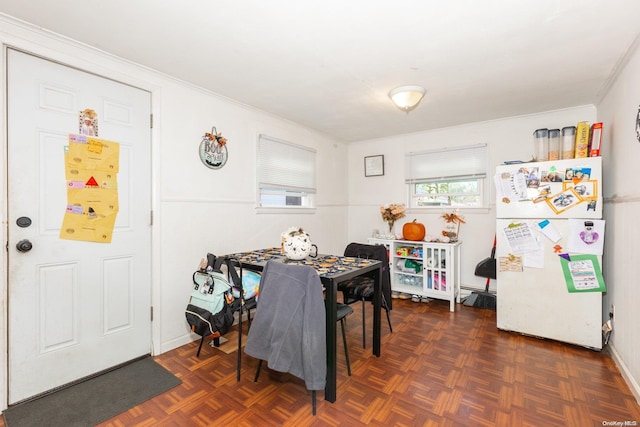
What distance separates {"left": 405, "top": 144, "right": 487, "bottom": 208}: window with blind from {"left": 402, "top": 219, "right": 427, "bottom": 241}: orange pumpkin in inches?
16.9

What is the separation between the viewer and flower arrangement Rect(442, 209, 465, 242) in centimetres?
399

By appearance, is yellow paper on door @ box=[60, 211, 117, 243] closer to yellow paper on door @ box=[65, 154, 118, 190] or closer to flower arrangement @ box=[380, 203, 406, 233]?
yellow paper on door @ box=[65, 154, 118, 190]

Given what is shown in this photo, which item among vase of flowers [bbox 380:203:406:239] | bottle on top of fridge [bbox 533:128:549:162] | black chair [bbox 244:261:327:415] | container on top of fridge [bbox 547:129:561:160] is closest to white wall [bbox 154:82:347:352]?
black chair [bbox 244:261:327:415]

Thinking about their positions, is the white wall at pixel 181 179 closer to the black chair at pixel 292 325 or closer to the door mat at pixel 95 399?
the door mat at pixel 95 399

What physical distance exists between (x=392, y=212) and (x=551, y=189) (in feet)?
6.32

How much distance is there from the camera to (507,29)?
74.8 inches

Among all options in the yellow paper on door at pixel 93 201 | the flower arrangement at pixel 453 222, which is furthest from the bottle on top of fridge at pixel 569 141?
the yellow paper on door at pixel 93 201

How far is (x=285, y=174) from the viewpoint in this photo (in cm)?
383

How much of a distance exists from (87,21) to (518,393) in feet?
11.9

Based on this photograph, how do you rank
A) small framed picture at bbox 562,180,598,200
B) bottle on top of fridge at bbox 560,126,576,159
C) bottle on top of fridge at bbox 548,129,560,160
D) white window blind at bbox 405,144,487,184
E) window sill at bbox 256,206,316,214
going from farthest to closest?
1. white window blind at bbox 405,144,487,184
2. window sill at bbox 256,206,316,214
3. bottle on top of fridge at bbox 548,129,560,160
4. bottle on top of fridge at bbox 560,126,576,159
5. small framed picture at bbox 562,180,598,200

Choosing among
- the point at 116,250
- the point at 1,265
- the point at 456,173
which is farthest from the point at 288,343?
the point at 456,173

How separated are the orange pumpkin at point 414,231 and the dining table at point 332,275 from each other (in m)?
1.74

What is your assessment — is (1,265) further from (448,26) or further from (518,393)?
(518,393)

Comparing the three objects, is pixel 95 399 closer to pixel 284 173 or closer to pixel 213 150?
pixel 213 150
